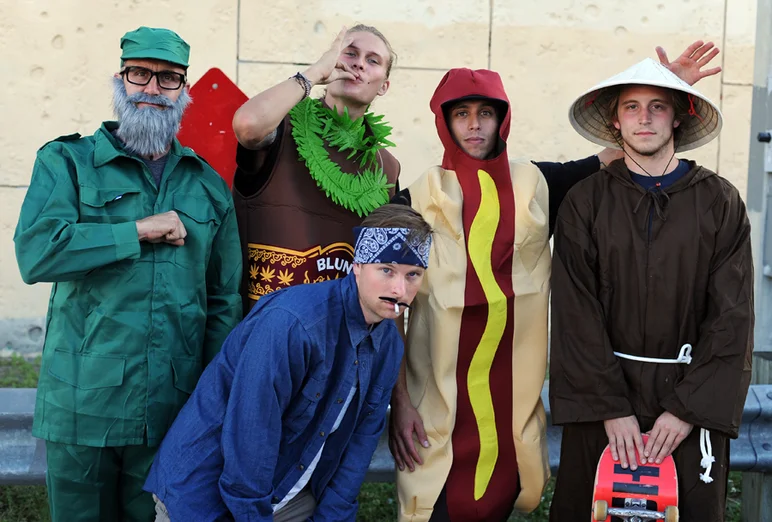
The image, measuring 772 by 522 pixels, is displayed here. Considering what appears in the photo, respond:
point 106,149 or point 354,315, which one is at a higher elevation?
point 106,149

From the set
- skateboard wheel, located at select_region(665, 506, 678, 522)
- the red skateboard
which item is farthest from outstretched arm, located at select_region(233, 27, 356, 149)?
skateboard wheel, located at select_region(665, 506, 678, 522)

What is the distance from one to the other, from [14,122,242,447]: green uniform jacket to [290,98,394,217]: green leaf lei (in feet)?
1.50

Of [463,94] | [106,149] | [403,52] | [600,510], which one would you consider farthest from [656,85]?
[403,52]

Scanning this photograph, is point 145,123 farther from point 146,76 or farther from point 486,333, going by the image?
point 486,333

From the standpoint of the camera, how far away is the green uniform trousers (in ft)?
9.16

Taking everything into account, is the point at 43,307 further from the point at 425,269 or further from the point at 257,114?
the point at 425,269

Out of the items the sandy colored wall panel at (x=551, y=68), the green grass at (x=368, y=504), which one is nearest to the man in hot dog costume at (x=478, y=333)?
the green grass at (x=368, y=504)

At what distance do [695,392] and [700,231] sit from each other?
504mm

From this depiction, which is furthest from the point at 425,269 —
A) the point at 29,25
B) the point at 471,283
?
the point at 29,25

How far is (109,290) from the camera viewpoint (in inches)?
110

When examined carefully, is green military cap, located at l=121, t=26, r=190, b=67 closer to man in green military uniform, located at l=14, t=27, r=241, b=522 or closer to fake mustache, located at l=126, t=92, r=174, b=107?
man in green military uniform, located at l=14, t=27, r=241, b=522

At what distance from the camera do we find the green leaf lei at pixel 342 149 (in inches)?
124

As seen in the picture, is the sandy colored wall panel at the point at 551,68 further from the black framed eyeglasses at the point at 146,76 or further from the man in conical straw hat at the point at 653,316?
the black framed eyeglasses at the point at 146,76

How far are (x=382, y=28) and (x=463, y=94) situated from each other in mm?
2985
